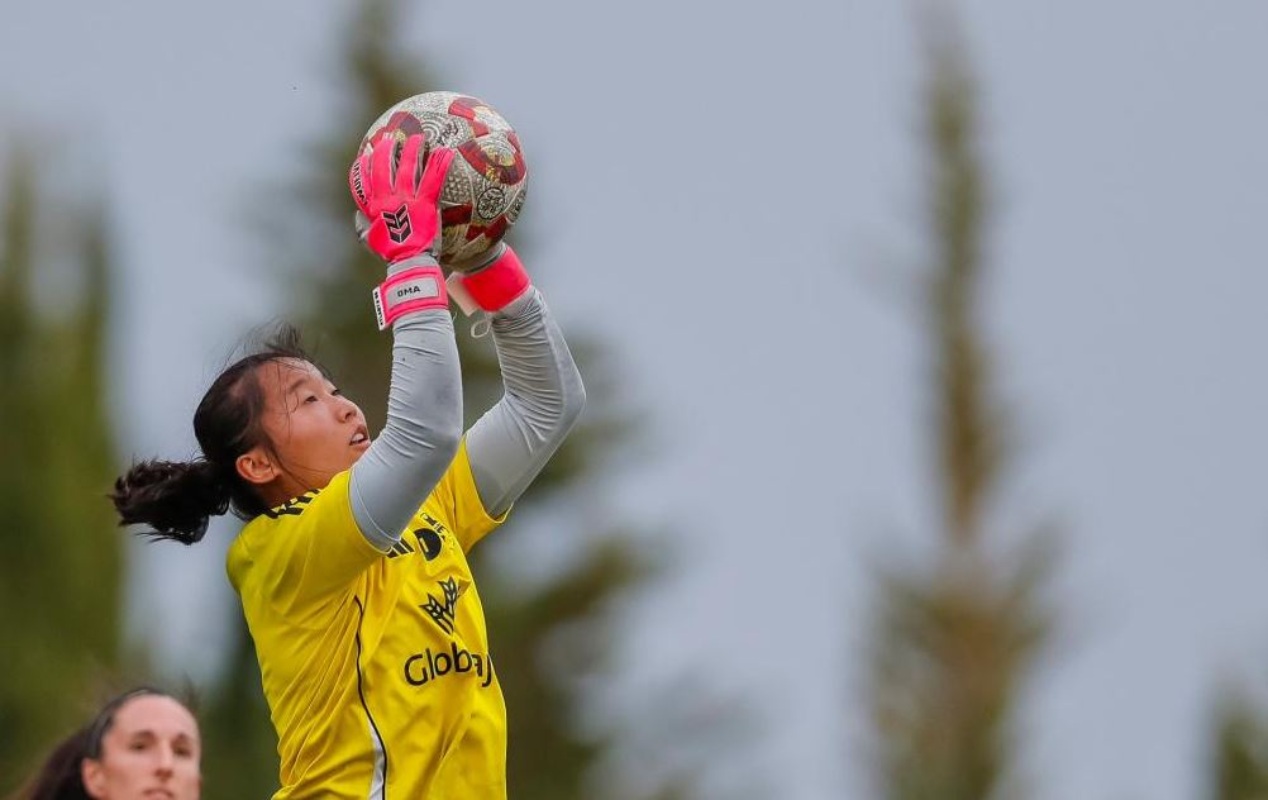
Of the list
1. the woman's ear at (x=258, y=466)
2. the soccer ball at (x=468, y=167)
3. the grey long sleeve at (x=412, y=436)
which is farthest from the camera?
the woman's ear at (x=258, y=466)

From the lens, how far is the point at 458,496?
9.06m

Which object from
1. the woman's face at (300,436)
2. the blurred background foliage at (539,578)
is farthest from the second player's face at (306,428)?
the blurred background foliage at (539,578)

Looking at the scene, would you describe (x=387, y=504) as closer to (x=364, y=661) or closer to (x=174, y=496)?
(x=364, y=661)

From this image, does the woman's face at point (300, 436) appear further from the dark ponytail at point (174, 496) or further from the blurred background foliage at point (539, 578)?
the blurred background foliage at point (539, 578)

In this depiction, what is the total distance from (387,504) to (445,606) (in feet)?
1.60

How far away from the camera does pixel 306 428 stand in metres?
8.77

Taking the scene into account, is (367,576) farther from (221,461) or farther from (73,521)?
(73,521)

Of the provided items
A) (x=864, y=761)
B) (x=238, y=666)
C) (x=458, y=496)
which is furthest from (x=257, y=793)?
(x=458, y=496)

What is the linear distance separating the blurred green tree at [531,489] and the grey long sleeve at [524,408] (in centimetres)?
1654

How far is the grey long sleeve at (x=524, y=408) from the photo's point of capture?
9.02m

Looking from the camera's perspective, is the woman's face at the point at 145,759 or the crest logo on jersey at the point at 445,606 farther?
the crest logo on jersey at the point at 445,606

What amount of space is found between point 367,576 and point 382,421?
50.5 feet

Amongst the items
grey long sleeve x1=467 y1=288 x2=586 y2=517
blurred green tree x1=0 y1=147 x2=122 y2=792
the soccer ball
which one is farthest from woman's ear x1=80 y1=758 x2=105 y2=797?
blurred green tree x1=0 y1=147 x2=122 y2=792

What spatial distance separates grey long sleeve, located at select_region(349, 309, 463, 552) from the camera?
26.9 ft
